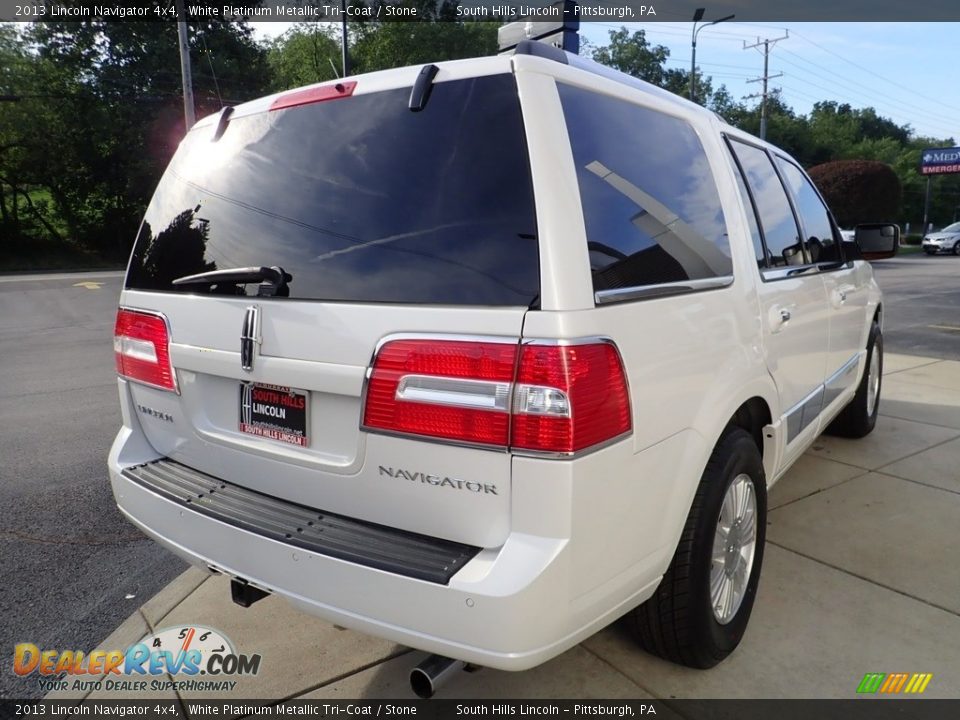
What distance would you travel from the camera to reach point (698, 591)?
2.27 m

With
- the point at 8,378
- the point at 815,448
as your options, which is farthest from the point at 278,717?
the point at 8,378

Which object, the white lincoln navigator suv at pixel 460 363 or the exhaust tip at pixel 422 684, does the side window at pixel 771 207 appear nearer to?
the white lincoln navigator suv at pixel 460 363

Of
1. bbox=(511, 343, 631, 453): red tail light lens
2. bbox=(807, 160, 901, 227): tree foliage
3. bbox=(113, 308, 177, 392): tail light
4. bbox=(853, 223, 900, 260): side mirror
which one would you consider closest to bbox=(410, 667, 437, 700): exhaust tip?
bbox=(511, 343, 631, 453): red tail light lens

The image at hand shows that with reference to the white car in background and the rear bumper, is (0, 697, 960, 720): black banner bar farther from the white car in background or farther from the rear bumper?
the white car in background

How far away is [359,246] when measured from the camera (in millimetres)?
1990

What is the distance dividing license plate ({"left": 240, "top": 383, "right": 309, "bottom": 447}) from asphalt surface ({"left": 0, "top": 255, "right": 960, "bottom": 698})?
133 centimetres

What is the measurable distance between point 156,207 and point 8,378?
247 inches

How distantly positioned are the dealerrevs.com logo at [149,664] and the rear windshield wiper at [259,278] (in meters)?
1.41

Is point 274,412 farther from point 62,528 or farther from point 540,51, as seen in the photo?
point 62,528

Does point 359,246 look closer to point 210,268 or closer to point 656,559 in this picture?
point 210,268

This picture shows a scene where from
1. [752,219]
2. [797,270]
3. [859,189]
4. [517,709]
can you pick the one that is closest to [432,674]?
[517,709]

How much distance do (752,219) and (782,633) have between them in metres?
1.65

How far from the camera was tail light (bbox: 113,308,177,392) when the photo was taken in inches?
96.3

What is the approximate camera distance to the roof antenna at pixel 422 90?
1.99 meters
